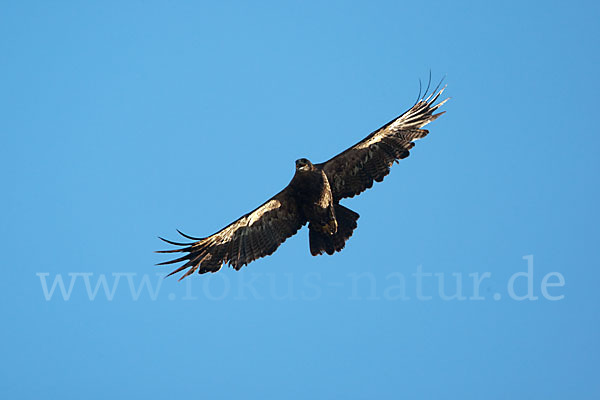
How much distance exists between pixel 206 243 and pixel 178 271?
658 mm

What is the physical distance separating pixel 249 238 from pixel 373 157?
8.22ft

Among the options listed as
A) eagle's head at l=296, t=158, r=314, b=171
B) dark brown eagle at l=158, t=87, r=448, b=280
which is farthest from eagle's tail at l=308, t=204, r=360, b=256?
eagle's head at l=296, t=158, r=314, b=171

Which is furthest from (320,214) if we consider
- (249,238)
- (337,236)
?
(249,238)

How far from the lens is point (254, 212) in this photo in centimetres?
1512

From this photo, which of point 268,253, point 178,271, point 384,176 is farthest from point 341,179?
point 178,271

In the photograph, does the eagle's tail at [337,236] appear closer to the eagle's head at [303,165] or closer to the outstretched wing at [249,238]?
the outstretched wing at [249,238]

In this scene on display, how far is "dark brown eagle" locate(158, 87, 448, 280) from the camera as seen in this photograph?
15.0 m

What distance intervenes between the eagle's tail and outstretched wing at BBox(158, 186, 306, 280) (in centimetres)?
43

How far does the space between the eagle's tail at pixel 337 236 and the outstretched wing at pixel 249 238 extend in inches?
16.8

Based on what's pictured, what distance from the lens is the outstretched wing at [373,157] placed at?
15219 millimetres

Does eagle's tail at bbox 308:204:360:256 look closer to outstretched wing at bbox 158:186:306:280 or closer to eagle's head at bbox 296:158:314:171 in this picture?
outstretched wing at bbox 158:186:306:280

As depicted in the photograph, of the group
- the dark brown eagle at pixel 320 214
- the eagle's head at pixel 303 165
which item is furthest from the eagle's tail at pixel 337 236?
the eagle's head at pixel 303 165

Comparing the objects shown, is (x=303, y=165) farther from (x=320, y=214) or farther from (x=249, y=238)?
(x=249, y=238)

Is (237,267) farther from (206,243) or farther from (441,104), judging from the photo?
(441,104)
